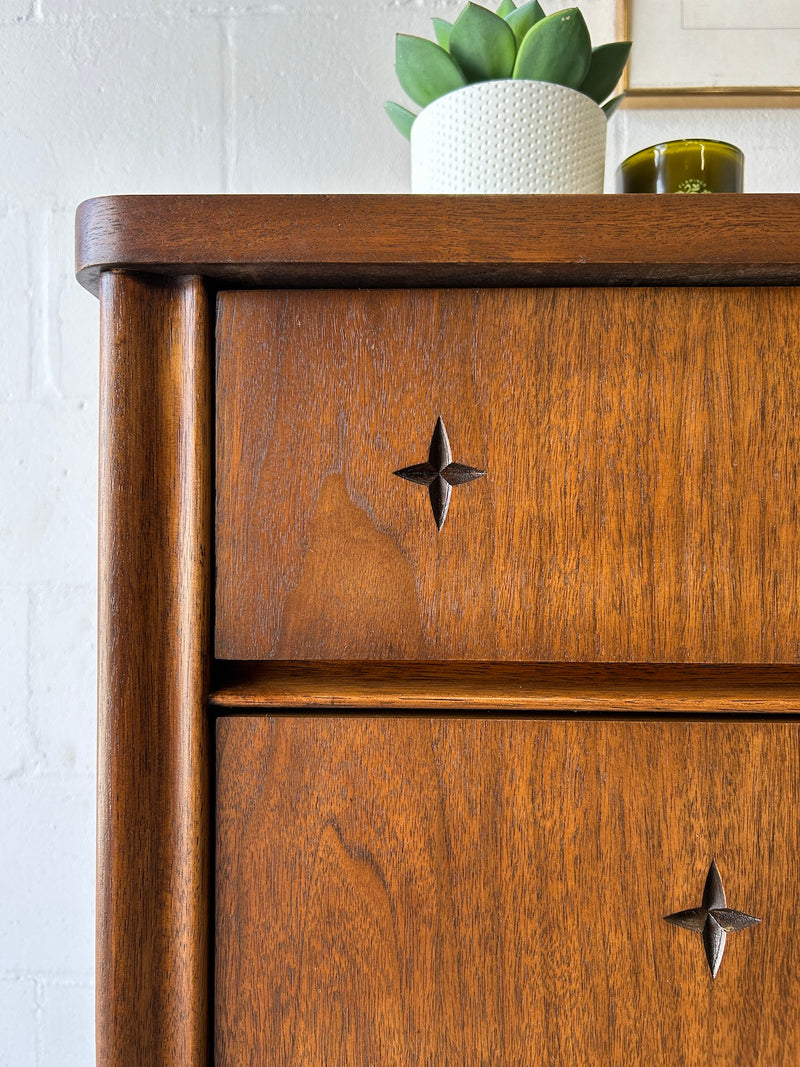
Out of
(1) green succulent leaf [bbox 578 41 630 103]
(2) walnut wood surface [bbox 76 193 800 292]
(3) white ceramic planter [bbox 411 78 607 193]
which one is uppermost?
(1) green succulent leaf [bbox 578 41 630 103]

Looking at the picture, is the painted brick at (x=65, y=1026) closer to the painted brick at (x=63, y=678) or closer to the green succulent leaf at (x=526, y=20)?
the painted brick at (x=63, y=678)

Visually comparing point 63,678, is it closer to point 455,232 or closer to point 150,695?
point 150,695

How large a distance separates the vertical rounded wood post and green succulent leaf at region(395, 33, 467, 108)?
208 millimetres

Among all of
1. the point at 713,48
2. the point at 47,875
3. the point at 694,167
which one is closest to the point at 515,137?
the point at 694,167

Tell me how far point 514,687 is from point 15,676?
0.53 metres

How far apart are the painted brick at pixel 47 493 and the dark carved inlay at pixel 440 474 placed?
440 millimetres

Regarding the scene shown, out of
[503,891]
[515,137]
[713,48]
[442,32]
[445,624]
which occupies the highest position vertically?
[713,48]

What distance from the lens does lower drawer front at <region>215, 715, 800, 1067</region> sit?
343 mm

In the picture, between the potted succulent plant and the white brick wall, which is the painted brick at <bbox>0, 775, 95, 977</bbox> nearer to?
the white brick wall

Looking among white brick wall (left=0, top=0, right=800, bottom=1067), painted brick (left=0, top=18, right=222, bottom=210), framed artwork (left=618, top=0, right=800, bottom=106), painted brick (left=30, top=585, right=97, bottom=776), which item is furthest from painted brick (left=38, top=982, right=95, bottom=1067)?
framed artwork (left=618, top=0, right=800, bottom=106)

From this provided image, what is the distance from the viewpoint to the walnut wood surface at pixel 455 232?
0.33 metres

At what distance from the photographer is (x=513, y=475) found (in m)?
0.36

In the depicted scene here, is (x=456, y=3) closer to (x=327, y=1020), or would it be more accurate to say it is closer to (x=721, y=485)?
(x=721, y=485)

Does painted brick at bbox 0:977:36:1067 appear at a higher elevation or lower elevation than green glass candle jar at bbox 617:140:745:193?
lower
